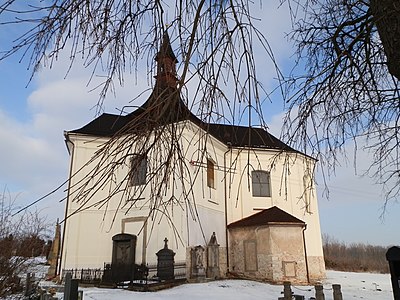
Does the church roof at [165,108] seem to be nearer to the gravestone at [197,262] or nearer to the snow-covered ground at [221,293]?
the snow-covered ground at [221,293]

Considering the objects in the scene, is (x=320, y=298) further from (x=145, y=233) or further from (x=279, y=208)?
(x=279, y=208)

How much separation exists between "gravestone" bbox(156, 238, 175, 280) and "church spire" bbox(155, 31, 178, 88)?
43.2 feet

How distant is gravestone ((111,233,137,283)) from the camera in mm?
15398

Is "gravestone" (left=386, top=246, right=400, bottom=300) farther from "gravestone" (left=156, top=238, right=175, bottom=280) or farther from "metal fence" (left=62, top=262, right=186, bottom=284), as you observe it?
"metal fence" (left=62, top=262, right=186, bottom=284)

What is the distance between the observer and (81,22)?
8.66 ft

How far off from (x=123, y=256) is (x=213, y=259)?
396 cm

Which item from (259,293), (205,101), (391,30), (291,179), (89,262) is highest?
(291,179)

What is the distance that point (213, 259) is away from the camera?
1683 cm

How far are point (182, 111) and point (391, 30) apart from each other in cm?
193

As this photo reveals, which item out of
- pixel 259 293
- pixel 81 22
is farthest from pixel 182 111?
pixel 259 293

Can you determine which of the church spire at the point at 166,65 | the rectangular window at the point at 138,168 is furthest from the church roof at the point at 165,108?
the rectangular window at the point at 138,168

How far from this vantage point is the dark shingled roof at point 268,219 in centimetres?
1780

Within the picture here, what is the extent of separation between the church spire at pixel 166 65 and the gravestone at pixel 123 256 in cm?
1377

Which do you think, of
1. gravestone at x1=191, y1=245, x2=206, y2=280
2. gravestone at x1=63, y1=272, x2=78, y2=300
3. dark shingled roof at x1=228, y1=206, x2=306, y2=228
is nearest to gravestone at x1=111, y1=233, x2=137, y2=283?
gravestone at x1=191, y1=245, x2=206, y2=280
